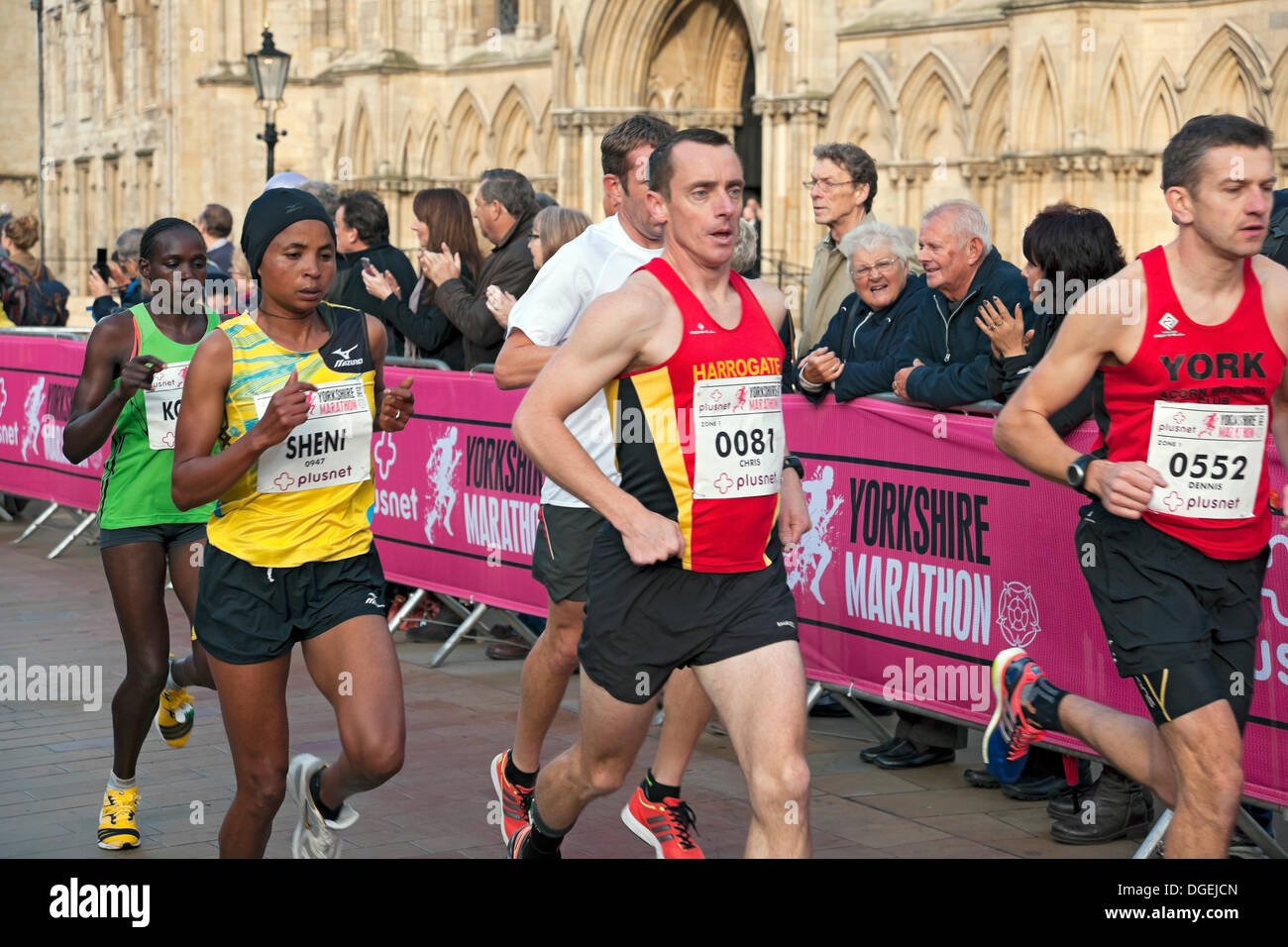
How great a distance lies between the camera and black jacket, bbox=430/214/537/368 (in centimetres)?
852

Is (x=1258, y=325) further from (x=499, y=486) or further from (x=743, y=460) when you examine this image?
(x=499, y=486)

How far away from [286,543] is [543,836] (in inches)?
44.7

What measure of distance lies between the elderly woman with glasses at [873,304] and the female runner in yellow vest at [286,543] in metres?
2.41

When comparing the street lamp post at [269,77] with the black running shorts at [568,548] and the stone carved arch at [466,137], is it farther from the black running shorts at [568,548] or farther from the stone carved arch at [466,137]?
the black running shorts at [568,548]

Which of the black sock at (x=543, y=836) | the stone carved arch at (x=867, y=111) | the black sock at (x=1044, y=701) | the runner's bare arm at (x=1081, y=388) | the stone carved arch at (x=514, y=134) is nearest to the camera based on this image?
the runner's bare arm at (x=1081, y=388)

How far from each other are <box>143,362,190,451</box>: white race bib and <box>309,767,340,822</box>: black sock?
1843mm

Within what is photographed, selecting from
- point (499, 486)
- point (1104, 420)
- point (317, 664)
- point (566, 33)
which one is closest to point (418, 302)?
point (499, 486)

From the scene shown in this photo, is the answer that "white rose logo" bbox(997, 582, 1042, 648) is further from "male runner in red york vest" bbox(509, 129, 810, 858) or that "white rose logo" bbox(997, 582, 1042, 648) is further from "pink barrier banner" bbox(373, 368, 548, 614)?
"pink barrier banner" bbox(373, 368, 548, 614)

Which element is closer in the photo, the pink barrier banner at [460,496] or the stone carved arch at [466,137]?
the pink barrier banner at [460,496]

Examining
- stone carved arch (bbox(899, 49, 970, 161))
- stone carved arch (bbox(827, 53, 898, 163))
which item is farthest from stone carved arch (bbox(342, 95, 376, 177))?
stone carved arch (bbox(899, 49, 970, 161))

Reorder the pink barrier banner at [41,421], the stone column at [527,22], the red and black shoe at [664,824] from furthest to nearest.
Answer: the stone column at [527,22] → the pink barrier banner at [41,421] → the red and black shoe at [664,824]

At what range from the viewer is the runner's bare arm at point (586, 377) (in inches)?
173

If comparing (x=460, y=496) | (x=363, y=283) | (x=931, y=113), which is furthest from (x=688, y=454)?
(x=931, y=113)

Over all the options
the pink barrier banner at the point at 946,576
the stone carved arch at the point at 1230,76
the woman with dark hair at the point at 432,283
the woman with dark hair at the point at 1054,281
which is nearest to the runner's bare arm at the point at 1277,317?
the pink barrier banner at the point at 946,576
